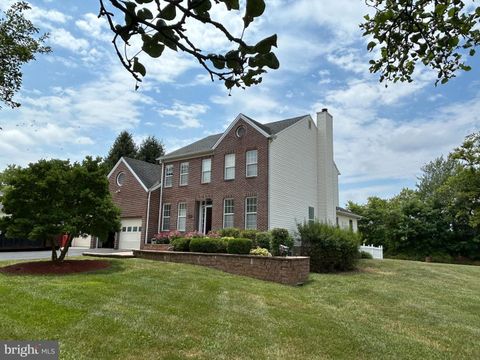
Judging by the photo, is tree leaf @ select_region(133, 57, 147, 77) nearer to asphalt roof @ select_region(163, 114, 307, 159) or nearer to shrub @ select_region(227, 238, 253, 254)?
shrub @ select_region(227, 238, 253, 254)

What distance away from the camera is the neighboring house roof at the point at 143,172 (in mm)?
24081

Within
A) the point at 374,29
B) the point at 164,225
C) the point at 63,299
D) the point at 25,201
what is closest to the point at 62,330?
the point at 63,299

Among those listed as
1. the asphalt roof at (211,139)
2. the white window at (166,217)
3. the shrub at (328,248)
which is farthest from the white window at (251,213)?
the white window at (166,217)

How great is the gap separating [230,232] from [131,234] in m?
8.67

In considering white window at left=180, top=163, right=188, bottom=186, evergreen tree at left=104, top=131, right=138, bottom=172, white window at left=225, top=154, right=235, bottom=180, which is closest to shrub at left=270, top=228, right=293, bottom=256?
white window at left=225, top=154, right=235, bottom=180

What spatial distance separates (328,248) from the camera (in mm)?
15570

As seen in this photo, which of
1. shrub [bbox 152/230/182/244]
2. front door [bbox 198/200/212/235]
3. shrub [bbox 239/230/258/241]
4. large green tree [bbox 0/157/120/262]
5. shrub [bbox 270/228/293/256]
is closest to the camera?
large green tree [bbox 0/157/120/262]

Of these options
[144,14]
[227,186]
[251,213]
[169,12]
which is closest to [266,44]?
[169,12]

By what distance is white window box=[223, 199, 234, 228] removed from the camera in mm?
19886

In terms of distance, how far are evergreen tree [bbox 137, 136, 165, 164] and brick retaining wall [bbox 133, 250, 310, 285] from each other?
28330 millimetres

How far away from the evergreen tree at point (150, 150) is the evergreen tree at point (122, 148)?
0.77 m

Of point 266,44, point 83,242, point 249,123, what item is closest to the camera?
point 266,44

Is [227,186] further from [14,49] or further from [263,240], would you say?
[14,49]

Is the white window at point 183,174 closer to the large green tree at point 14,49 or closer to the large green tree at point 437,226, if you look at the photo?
the large green tree at point 14,49
